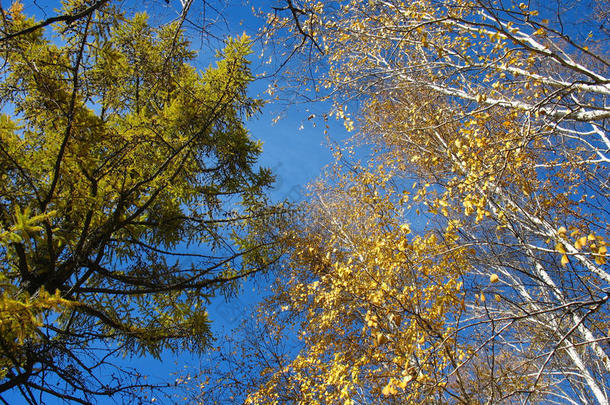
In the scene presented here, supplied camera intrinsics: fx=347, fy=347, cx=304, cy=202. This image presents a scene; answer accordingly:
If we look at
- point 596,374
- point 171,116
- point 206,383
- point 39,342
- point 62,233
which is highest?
point 171,116

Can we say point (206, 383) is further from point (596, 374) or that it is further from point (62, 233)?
point (596, 374)

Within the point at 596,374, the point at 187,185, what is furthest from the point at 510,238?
the point at 187,185

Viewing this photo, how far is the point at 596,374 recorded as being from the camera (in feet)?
19.6

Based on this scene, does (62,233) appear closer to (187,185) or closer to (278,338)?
(187,185)

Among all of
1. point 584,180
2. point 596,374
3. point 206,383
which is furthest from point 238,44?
point 596,374

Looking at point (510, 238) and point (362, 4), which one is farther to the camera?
Answer: point (510, 238)

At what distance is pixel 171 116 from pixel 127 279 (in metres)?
2.37

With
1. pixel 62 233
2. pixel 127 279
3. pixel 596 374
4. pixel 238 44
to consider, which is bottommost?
pixel 596 374

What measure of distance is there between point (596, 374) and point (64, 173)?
8555 mm

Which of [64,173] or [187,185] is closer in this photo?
[64,173]

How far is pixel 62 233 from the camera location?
422 cm

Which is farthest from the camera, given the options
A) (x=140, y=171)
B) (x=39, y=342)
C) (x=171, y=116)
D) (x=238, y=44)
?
(x=238, y=44)

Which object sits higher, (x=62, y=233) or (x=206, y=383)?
(x=62, y=233)

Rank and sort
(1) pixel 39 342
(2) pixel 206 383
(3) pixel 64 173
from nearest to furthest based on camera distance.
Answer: (1) pixel 39 342
(3) pixel 64 173
(2) pixel 206 383
